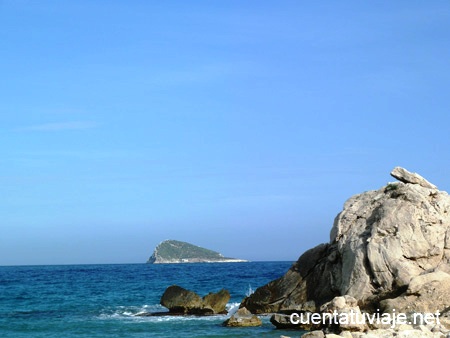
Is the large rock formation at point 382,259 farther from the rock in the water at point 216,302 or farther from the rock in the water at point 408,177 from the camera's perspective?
the rock in the water at point 216,302

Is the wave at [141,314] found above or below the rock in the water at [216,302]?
below

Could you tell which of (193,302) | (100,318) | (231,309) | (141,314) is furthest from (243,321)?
(100,318)

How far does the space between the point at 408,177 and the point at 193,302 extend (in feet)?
49.4

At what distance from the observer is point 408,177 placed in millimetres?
40156

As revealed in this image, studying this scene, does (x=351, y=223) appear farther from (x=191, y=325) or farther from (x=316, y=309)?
(x=191, y=325)

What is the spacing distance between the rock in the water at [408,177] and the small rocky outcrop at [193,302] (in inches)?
511

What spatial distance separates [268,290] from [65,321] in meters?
12.6

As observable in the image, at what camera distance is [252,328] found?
35.1m

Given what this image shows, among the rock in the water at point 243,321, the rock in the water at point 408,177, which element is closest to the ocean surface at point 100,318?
the rock in the water at point 243,321

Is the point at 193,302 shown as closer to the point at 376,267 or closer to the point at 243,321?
the point at 243,321

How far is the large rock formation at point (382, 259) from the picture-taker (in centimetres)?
3328

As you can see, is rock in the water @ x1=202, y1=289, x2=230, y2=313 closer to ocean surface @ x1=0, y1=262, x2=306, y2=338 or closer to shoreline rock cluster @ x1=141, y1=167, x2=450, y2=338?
shoreline rock cluster @ x1=141, y1=167, x2=450, y2=338

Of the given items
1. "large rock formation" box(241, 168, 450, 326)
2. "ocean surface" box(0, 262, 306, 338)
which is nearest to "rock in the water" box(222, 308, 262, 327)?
"ocean surface" box(0, 262, 306, 338)

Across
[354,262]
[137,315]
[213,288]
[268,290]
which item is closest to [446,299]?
[354,262]
